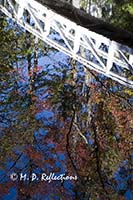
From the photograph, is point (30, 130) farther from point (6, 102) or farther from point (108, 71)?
point (108, 71)

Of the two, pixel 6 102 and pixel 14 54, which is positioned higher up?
pixel 14 54

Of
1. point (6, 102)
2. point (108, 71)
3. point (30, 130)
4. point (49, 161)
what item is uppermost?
point (108, 71)

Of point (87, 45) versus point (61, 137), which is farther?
point (61, 137)

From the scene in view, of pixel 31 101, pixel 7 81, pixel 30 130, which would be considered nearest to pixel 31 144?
pixel 30 130

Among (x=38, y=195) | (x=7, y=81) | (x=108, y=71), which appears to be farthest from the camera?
(x=7, y=81)

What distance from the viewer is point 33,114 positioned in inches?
646

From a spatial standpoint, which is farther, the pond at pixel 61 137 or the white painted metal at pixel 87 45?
the pond at pixel 61 137

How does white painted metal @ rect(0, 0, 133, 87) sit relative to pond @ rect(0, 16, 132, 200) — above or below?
above

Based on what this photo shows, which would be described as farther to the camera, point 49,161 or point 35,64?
point 35,64

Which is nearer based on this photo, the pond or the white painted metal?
the white painted metal

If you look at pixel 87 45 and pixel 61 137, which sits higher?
pixel 87 45

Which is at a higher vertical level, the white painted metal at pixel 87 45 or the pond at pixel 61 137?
the white painted metal at pixel 87 45

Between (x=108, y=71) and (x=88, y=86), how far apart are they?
7.84m

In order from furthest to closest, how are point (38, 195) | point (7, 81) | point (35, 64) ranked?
1. point (35, 64)
2. point (7, 81)
3. point (38, 195)
